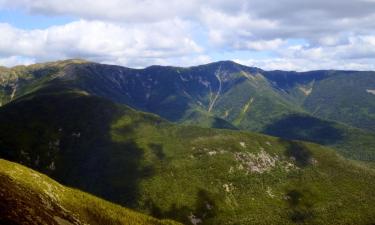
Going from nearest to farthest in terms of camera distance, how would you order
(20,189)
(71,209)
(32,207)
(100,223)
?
(32,207) → (20,189) → (71,209) → (100,223)

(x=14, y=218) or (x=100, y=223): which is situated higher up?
(x=14, y=218)

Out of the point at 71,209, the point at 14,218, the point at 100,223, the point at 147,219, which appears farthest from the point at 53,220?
the point at 147,219

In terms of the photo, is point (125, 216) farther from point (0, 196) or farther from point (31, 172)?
point (0, 196)

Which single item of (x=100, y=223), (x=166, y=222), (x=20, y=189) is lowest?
(x=166, y=222)

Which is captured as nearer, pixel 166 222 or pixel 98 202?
pixel 98 202

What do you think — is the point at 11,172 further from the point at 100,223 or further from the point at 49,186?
the point at 100,223

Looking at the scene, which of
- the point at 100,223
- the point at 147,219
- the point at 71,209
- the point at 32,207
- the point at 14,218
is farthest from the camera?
the point at 147,219

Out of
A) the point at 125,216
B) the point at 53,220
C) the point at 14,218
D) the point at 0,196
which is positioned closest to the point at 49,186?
the point at 125,216
